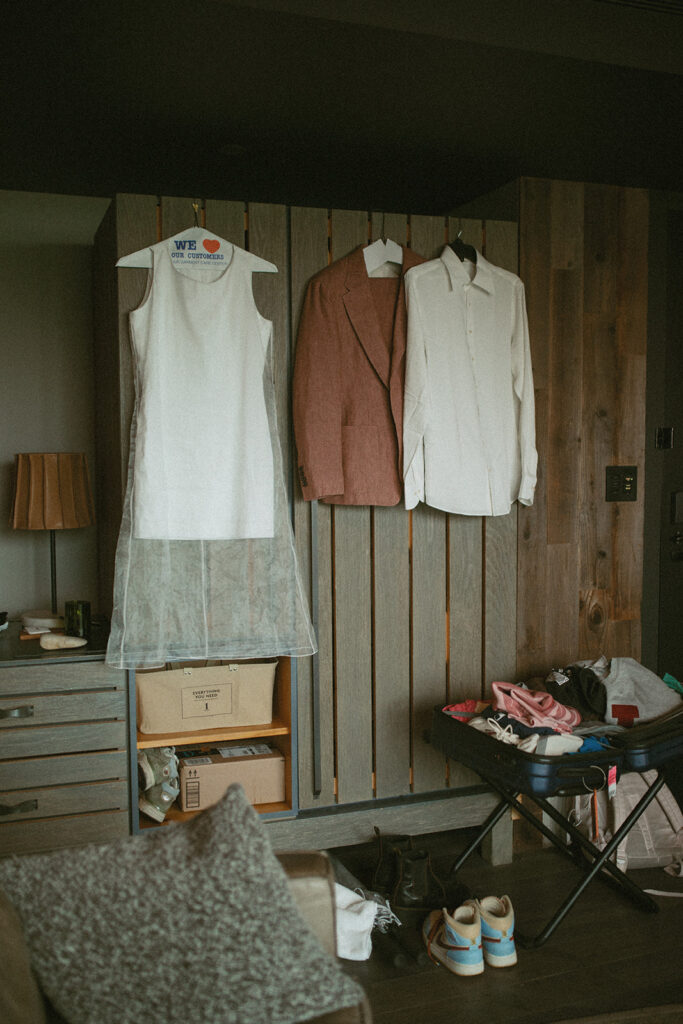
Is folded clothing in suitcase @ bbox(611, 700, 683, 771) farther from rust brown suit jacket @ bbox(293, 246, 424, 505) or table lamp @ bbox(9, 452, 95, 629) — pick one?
table lamp @ bbox(9, 452, 95, 629)

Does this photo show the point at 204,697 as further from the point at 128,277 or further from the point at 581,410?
the point at 581,410

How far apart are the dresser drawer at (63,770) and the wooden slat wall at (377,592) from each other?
2.05 feet

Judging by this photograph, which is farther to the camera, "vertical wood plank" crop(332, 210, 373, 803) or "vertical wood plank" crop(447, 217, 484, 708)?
"vertical wood plank" crop(447, 217, 484, 708)

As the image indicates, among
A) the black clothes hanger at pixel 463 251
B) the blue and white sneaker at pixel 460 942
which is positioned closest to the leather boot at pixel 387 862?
the blue and white sneaker at pixel 460 942

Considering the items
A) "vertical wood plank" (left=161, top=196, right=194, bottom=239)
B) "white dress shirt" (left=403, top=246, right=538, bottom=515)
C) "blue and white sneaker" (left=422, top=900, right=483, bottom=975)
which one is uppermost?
"vertical wood plank" (left=161, top=196, right=194, bottom=239)

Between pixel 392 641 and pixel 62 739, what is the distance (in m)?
1.13

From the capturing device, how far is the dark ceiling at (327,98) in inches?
92.8

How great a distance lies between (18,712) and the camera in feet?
8.23

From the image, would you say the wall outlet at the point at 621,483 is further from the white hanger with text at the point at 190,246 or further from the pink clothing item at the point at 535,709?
the white hanger with text at the point at 190,246

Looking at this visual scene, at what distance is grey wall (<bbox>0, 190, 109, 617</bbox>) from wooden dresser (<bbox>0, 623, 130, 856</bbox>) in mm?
904

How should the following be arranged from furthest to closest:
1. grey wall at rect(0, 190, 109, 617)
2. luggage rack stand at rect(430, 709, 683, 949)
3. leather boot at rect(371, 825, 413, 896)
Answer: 1. grey wall at rect(0, 190, 109, 617)
2. leather boot at rect(371, 825, 413, 896)
3. luggage rack stand at rect(430, 709, 683, 949)

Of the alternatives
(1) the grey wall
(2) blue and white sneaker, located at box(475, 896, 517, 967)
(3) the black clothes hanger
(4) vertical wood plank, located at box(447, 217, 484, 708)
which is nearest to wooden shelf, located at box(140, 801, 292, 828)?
(4) vertical wood plank, located at box(447, 217, 484, 708)

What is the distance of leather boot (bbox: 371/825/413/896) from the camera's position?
2711 mm

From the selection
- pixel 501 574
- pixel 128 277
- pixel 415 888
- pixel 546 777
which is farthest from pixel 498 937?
pixel 128 277
